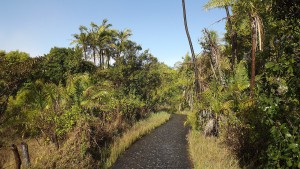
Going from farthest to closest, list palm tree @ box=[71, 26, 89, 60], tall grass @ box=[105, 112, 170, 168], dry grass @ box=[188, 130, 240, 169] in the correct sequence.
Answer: palm tree @ box=[71, 26, 89, 60], tall grass @ box=[105, 112, 170, 168], dry grass @ box=[188, 130, 240, 169]

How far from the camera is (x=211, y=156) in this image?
32.7 ft

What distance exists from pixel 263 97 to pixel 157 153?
896cm

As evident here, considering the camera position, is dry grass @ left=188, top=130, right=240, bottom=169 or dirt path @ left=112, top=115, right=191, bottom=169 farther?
dirt path @ left=112, top=115, right=191, bottom=169

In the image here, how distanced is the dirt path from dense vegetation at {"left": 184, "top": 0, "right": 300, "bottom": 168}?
6.29 feet

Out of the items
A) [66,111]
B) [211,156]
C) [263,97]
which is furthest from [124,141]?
[263,97]

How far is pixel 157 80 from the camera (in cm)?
2902

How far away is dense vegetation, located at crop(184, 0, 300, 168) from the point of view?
3.84 meters

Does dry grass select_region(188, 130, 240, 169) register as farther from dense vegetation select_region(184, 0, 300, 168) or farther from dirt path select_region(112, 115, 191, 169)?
dirt path select_region(112, 115, 191, 169)

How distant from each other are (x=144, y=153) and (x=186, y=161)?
219 centimetres

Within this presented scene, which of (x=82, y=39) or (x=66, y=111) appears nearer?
(x=66, y=111)

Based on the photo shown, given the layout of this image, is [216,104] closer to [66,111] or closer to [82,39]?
[66,111]

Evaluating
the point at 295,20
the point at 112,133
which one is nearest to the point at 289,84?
the point at 295,20

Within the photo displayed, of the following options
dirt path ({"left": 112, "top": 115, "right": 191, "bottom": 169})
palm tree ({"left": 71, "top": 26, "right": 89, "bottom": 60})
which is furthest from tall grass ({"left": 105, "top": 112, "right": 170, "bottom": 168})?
palm tree ({"left": 71, "top": 26, "right": 89, "bottom": 60})

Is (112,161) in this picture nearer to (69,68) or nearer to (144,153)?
(144,153)
